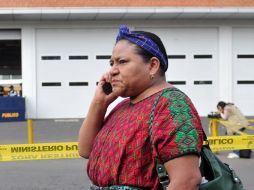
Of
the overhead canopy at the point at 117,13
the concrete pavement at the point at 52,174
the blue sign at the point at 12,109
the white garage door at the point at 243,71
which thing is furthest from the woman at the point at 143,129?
the white garage door at the point at 243,71

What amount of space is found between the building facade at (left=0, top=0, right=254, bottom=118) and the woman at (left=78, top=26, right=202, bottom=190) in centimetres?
1683

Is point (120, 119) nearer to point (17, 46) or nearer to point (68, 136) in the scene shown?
point (68, 136)

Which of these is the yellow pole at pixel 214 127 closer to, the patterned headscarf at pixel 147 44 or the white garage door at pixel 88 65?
the patterned headscarf at pixel 147 44

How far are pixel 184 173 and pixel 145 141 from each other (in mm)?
233

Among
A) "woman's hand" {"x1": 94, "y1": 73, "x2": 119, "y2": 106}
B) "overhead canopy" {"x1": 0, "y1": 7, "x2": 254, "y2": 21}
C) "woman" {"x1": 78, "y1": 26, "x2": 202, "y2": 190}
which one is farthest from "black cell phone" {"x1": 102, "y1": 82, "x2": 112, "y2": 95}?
"overhead canopy" {"x1": 0, "y1": 7, "x2": 254, "y2": 21}

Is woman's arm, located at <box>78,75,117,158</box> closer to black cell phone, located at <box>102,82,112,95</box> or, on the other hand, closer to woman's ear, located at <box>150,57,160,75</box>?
black cell phone, located at <box>102,82,112,95</box>

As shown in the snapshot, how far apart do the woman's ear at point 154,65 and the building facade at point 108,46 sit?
55.4 ft

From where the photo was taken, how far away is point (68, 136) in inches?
551

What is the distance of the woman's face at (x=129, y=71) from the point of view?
2.23 meters

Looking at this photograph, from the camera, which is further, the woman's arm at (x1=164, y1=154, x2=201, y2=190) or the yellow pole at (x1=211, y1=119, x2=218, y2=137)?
the yellow pole at (x1=211, y1=119, x2=218, y2=137)

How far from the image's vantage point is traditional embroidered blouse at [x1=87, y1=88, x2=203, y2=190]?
1987 mm

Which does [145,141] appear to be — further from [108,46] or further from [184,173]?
[108,46]

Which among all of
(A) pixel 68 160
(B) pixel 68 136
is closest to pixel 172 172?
(A) pixel 68 160

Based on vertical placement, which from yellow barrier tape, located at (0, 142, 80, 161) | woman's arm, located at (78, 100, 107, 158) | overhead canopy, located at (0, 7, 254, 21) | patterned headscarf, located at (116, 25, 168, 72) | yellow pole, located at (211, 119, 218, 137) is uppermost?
overhead canopy, located at (0, 7, 254, 21)
